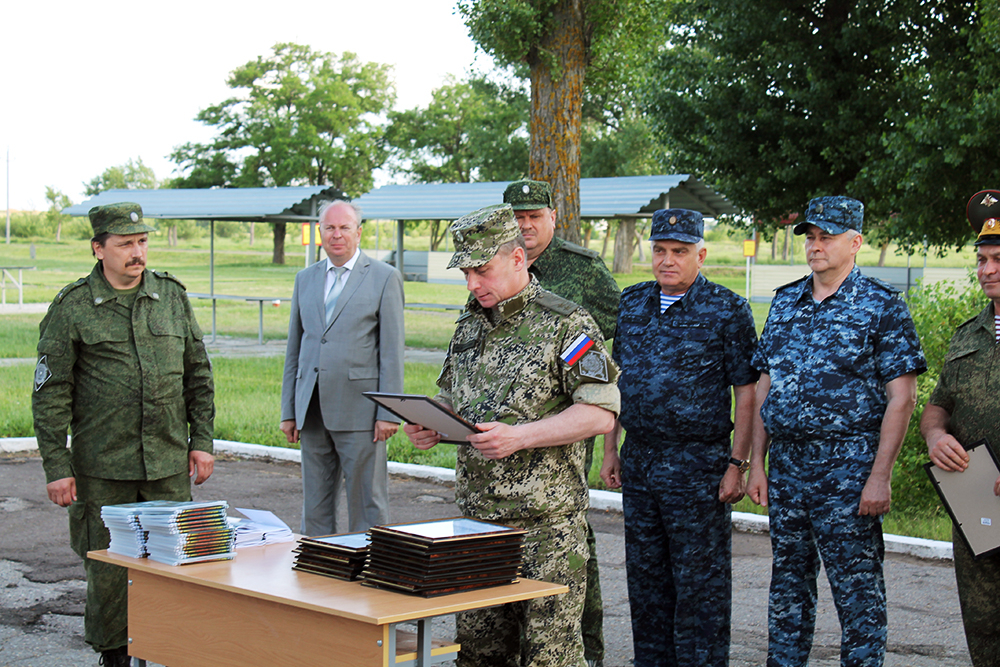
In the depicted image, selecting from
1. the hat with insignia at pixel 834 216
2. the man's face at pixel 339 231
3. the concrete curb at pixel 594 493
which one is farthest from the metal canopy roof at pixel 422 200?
the hat with insignia at pixel 834 216

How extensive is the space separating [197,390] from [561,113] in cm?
625

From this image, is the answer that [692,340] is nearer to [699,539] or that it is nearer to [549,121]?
[699,539]

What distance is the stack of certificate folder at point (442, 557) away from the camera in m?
3.06

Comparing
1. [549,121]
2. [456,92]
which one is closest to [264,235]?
[456,92]

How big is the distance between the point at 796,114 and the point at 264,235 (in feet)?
207

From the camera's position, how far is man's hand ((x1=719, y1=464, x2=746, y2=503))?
426 centimetres

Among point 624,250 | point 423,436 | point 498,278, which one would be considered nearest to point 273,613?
point 423,436

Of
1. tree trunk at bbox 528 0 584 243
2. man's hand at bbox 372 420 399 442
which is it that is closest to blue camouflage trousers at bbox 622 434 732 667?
man's hand at bbox 372 420 399 442

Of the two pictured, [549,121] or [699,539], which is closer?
[699,539]

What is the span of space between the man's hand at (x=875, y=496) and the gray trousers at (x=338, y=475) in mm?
2682

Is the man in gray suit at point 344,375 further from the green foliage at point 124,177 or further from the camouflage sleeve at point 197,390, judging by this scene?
the green foliage at point 124,177

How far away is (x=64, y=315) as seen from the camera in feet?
14.9

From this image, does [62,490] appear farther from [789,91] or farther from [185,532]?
[789,91]

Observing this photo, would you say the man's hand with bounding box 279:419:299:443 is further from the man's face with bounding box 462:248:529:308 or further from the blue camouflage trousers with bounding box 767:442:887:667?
the blue camouflage trousers with bounding box 767:442:887:667
